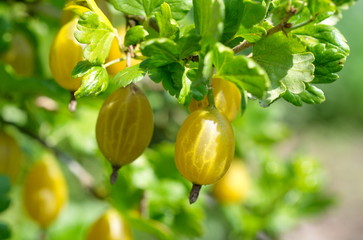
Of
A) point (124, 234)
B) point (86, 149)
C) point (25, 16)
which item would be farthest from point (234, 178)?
point (25, 16)

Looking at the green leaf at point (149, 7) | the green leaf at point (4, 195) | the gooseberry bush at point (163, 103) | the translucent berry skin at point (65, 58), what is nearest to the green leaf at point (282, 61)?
the gooseberry bush at point (163, 103)

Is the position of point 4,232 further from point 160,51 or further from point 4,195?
point 160,51

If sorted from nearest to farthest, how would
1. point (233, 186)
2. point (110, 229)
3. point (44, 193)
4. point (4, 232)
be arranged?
point (4, 232)
point (110, 229)
point (44, 193)
point (233, 186)

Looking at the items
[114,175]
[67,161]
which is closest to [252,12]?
[114,175]

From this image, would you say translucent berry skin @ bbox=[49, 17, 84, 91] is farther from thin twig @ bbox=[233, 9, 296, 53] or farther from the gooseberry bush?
thin twig @ bbox=[233, 9, 296, 53]

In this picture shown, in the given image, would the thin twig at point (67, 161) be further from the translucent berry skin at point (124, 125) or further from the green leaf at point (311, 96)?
the green leaf at point (311, 96)

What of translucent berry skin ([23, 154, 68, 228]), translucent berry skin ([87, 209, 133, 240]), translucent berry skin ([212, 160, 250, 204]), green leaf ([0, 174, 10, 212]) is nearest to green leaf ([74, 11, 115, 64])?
green leaf ([0, 174, 10, 212])
